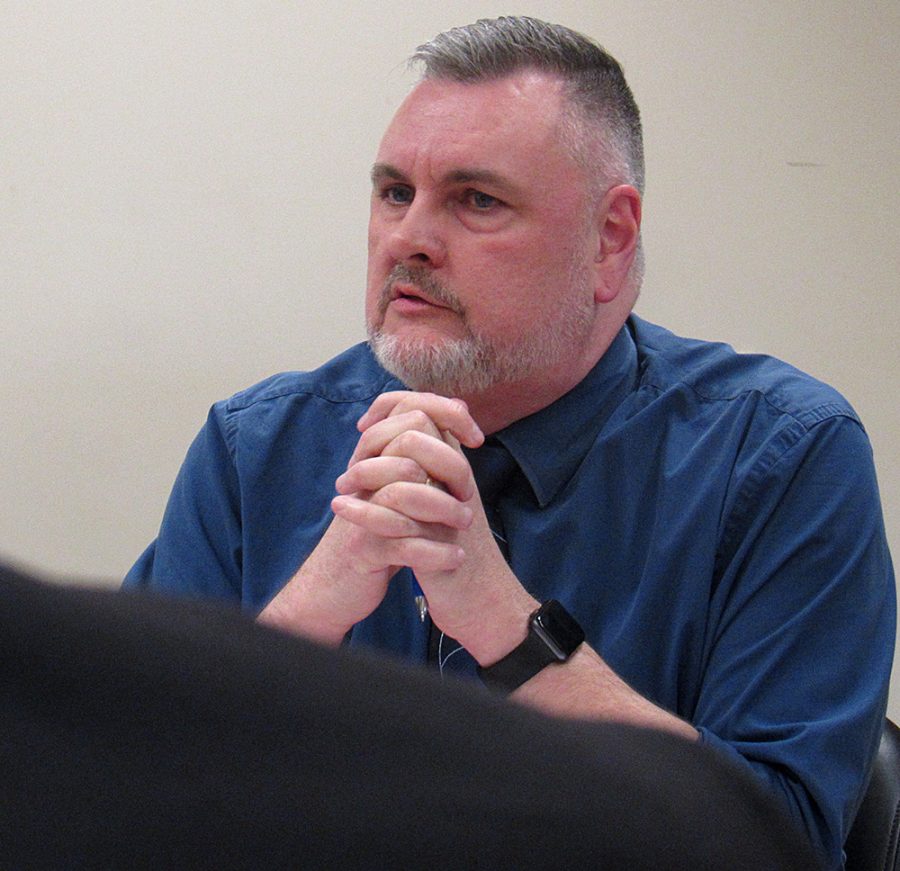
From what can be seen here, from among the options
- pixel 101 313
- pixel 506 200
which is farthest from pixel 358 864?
pixel 101 313

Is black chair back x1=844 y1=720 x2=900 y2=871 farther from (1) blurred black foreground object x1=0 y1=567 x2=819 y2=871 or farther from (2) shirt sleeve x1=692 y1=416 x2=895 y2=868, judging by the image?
(1) blurred black foreground object x1=0 y1=567 x2=819 y2=871

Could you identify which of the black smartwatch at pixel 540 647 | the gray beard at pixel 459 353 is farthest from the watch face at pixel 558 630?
the gray beard at pixel 459 353

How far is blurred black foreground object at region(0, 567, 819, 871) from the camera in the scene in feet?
0.87

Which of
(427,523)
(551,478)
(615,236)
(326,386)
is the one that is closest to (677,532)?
(551,478)

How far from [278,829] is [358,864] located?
0.06 ft

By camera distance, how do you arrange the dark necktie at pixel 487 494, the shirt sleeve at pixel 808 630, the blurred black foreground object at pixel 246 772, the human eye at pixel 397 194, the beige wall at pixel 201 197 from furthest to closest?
the beige wall at pixel 201 197, the human eye at pixel 397 194, the dark necktie at pixel 487 494, the shirt sleeve at pixel 808 630, the blurred black foreground object at pixel 246 772

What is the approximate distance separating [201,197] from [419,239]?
64 centimetres

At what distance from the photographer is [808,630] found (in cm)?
118

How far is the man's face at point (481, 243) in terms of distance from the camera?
137 centimetres

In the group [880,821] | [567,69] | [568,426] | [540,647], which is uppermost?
[567,69]

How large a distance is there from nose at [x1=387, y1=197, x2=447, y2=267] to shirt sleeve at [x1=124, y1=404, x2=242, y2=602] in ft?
1.04

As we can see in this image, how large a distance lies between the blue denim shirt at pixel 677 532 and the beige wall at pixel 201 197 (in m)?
0.41

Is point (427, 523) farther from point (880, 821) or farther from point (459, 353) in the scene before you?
point (880, 821)

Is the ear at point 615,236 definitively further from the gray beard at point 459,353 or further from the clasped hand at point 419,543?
the clasped hand at point 419,543
